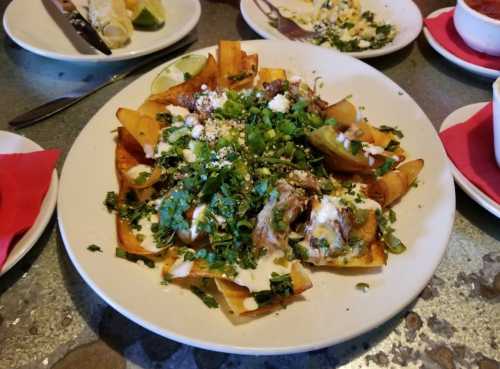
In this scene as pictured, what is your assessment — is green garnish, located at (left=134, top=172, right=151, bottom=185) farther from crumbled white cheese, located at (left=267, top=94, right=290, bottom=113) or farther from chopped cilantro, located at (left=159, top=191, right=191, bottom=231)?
crumbled white cheese, located at (left=267, top=94, right=290, bottom=113)

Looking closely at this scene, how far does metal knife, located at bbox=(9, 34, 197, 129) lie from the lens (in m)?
1.42

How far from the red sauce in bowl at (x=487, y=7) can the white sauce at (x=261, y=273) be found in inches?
46.0

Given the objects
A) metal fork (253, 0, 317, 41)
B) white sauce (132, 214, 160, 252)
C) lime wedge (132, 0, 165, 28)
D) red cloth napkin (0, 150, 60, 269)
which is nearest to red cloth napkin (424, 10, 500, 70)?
metal fork (253, 0, 317, 41)

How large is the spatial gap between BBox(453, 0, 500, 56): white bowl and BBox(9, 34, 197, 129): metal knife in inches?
36.0

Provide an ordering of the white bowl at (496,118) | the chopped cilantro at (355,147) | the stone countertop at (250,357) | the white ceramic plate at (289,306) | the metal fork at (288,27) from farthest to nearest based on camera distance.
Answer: the metal fork at (288,27) < the white bowl at (496,118) < the chopped cilantro at (355,147) < the stone countertop at (250,357) < the white ceramic plate at (289,306)

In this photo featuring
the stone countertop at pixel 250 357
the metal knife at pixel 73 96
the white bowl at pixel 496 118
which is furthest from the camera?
the metal knife at pixel 73 96

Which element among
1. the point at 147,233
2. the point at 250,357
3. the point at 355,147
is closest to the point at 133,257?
the point at 147,233

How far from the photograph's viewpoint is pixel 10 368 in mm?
920

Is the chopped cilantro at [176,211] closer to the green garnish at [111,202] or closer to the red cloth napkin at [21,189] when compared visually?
the green garnish at [111,202]

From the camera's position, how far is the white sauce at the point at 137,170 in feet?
3.52

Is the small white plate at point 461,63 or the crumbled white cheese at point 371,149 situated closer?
the crumbled white cheese at point 371,149

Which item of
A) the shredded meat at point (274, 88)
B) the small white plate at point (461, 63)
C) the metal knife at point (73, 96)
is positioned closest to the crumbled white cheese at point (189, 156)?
the shredded meat at point (274, 88)

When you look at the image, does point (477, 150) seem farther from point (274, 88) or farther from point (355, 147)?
point (274, 88)

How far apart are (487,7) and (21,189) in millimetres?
1508
